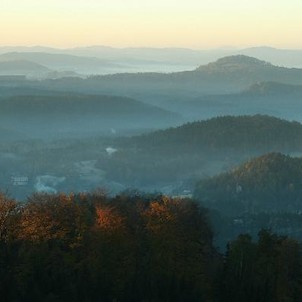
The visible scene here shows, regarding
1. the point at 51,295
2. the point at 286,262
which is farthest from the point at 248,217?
the point at 51,295

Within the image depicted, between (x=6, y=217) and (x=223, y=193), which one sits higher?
(x=6, y=217)

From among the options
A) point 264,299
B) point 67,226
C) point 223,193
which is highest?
point 67,226

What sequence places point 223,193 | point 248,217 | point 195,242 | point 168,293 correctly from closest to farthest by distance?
point 168,293 < point 195,242 < point 248,217 < point 223,193

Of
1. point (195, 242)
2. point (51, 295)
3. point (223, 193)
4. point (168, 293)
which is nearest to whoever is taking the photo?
point (51, 295)

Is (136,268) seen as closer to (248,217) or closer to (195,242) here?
(195,242)

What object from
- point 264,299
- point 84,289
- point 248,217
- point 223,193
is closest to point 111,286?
point 84,289

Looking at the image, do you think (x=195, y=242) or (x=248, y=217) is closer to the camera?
(x=195, y=242)

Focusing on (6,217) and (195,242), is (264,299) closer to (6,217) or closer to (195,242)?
(195,242)
